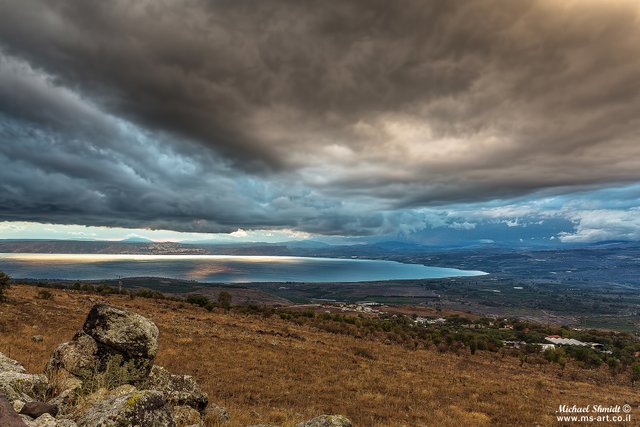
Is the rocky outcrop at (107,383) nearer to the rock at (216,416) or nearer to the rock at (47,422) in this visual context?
the rock at (47,422)

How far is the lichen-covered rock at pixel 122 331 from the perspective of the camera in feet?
41.1

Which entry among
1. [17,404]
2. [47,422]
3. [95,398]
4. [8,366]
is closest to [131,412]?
[47,422]

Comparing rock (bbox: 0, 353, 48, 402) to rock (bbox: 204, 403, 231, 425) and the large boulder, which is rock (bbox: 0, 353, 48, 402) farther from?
rock (bbox: 204, 403, 231, 425)

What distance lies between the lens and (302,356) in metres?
30.4

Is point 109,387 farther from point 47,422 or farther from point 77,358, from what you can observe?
point 47,422

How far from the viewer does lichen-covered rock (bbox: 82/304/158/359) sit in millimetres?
12539

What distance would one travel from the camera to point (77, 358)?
1195cm

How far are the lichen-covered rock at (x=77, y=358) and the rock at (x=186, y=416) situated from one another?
11.0ft

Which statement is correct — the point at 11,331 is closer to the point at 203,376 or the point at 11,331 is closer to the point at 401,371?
the point at 203,376

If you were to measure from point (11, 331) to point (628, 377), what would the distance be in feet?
205

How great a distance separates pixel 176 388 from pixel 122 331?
2.91m

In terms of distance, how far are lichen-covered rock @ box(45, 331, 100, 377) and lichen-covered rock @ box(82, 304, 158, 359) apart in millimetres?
323

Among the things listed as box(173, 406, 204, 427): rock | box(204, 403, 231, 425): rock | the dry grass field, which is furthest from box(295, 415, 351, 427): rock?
the dry grass field

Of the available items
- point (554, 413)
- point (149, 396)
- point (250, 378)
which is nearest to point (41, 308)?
point (250, 378)
